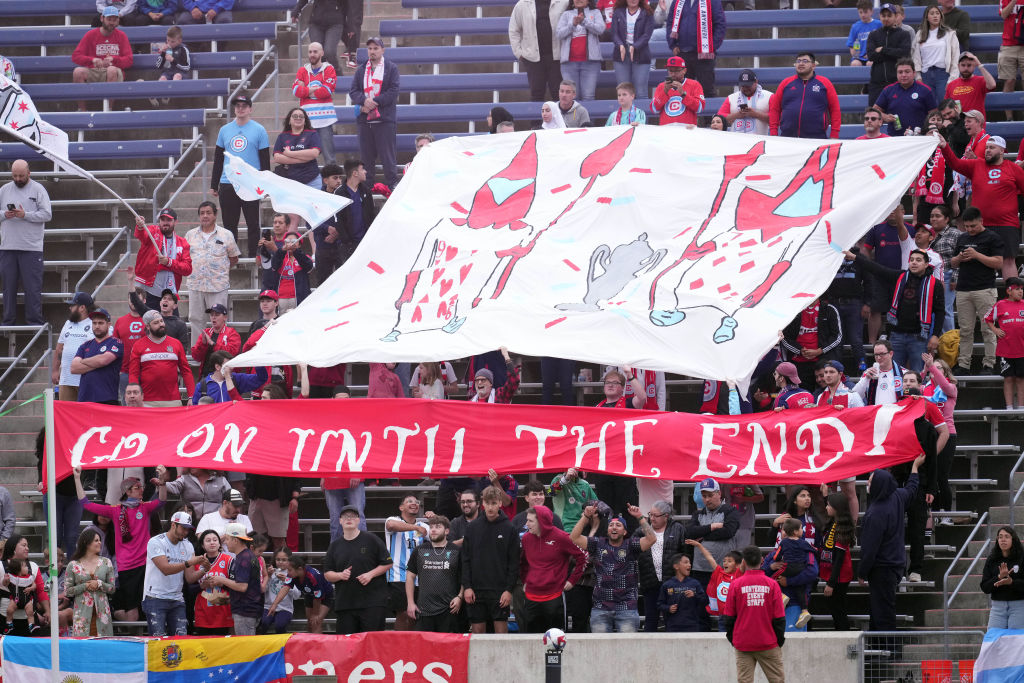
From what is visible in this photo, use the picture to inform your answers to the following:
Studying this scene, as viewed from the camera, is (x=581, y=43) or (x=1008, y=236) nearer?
(x=1008, y=236)

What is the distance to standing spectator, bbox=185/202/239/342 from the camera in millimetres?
Result: 19047

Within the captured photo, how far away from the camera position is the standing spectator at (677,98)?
20.0 metres

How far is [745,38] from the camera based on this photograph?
82.9ft

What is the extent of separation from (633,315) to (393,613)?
13.2ft

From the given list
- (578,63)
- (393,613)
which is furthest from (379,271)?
(578,63)

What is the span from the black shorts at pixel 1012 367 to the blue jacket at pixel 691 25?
23.6 feet

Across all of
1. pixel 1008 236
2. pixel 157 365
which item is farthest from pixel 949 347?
pixel 157 365

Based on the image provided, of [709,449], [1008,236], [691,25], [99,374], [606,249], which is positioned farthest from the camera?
[691,25]

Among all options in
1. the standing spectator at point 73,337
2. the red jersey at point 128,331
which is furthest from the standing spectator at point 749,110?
the standing spectator at point 73,337

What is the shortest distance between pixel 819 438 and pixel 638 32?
32.1 ft

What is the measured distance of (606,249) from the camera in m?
16.5

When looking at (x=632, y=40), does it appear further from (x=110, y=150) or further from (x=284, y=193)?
(x=110, y=150)

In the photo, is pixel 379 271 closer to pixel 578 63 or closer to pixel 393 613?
pixel 393 613

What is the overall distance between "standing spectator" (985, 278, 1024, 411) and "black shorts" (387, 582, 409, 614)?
7.00m
